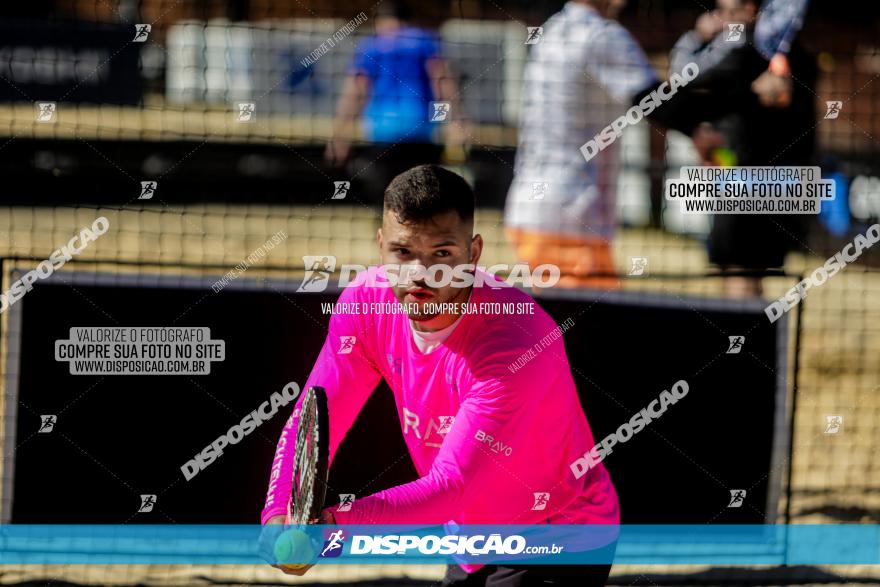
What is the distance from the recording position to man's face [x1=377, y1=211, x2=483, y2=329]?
319cm

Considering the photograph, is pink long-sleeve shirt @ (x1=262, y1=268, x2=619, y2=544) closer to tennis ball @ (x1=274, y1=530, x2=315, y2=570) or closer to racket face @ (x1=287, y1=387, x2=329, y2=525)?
racket face @ (x1=287, y1=387, x2=329, y2=525)

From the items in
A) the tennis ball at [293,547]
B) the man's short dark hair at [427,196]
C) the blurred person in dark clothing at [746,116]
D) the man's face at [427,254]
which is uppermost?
the blurred person in dark clothing at [746,116]

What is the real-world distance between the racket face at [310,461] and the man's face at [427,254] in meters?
0.43

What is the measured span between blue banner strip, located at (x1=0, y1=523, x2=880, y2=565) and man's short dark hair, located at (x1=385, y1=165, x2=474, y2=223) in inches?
41.8

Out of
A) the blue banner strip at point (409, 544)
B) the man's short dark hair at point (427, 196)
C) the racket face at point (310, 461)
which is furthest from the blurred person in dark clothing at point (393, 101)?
the racket face at point (310, 461)

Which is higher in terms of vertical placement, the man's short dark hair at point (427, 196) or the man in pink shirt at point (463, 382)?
the man's short dark hair at point (427, 196)

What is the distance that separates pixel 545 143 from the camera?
194 inches

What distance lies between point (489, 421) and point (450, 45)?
353 inches

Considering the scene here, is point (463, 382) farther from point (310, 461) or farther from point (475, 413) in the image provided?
point (310, 461)

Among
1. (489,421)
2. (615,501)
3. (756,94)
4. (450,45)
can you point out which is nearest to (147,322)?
(489,421)

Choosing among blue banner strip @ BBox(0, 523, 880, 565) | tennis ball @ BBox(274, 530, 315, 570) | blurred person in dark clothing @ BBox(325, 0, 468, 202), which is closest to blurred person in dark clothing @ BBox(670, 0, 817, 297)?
blue banner strip @ BBox(0, 523, 880, 565)

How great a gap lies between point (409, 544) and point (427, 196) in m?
1.31

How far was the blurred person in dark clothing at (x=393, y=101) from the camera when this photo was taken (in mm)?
7762

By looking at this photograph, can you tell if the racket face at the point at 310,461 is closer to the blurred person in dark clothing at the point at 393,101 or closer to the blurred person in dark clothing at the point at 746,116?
the blurred person in dark clothing at the point at 746,116
